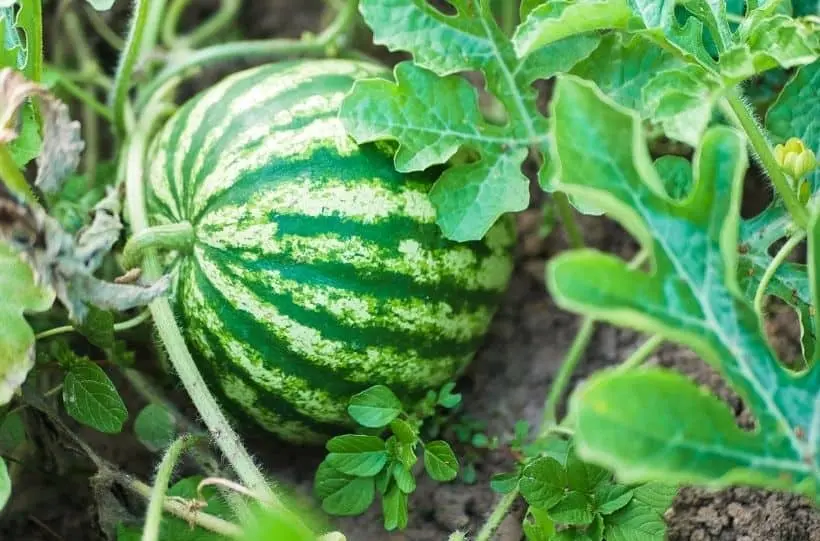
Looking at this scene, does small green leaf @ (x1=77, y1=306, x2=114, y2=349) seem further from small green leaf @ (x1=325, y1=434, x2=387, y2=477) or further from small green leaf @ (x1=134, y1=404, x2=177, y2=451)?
small green leaf @ (x1=325, y1=434, x2=387, y2=477)

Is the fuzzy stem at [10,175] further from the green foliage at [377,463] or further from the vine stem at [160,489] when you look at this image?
the green foliage at [377,463]

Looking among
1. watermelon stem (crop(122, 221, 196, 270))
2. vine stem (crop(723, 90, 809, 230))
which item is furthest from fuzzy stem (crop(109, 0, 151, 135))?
vine stem (crop(723, 90, 809, 230))

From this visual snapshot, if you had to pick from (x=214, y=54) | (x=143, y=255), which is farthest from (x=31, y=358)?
(x=214, y=54)

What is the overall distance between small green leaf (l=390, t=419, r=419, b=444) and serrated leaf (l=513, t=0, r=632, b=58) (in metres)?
0.59

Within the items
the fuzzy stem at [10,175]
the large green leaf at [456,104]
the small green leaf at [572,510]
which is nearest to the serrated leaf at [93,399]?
the fuzzy stem at [10,175]

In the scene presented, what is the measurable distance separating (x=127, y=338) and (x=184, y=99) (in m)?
0.80

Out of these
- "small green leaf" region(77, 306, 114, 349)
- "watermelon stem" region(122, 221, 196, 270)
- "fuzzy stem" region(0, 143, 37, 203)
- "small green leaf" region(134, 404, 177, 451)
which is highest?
"fuzzy stem" region(0, 143, 37, 203)

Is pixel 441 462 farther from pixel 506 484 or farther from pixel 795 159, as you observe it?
pixel 795 159

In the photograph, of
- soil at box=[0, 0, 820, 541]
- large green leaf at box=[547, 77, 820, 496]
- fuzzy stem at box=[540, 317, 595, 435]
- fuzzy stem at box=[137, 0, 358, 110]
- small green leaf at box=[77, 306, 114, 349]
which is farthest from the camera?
fuzzy stem at box=[137, 0, 358, 110]

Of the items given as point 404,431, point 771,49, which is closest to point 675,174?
point 771,49

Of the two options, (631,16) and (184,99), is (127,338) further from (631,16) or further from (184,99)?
(631,16)

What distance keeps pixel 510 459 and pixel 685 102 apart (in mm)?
848

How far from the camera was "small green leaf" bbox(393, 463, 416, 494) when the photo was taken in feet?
4.83

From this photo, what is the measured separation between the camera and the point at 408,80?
154 cm
